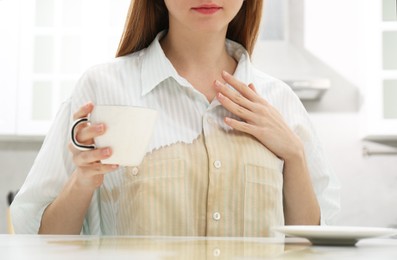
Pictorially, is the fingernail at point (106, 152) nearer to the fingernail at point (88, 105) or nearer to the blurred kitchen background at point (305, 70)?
the fingernail at point (88, 105)

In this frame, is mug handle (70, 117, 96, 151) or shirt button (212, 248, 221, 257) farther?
mug handle (70, 117, 96, 151)

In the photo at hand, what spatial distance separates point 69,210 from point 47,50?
6.66ft

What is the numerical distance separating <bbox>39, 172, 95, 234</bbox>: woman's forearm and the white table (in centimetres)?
40

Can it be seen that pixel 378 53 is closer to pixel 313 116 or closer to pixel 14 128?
pixel 313 116

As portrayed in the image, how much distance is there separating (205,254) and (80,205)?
0.64 m

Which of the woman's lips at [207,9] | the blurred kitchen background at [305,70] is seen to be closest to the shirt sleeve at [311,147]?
the woman's lips at [207,9]

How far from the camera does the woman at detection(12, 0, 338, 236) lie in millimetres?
1293

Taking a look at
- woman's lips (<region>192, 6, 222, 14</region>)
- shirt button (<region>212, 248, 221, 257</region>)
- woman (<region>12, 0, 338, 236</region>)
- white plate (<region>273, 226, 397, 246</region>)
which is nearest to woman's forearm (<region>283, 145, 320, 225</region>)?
woman (<region>12, 0, 338, 236</region>)

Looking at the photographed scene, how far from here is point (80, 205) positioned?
1.25 meters

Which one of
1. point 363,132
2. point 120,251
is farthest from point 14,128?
point 120,251

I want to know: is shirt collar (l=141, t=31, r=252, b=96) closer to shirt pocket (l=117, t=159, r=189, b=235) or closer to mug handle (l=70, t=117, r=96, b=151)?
shirt pocket (l=117, t=159, r=189, b=235)

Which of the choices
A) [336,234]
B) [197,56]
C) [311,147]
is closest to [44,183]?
[197,56]

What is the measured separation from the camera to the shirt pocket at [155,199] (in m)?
1.28

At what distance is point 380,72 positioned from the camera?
318 cm
